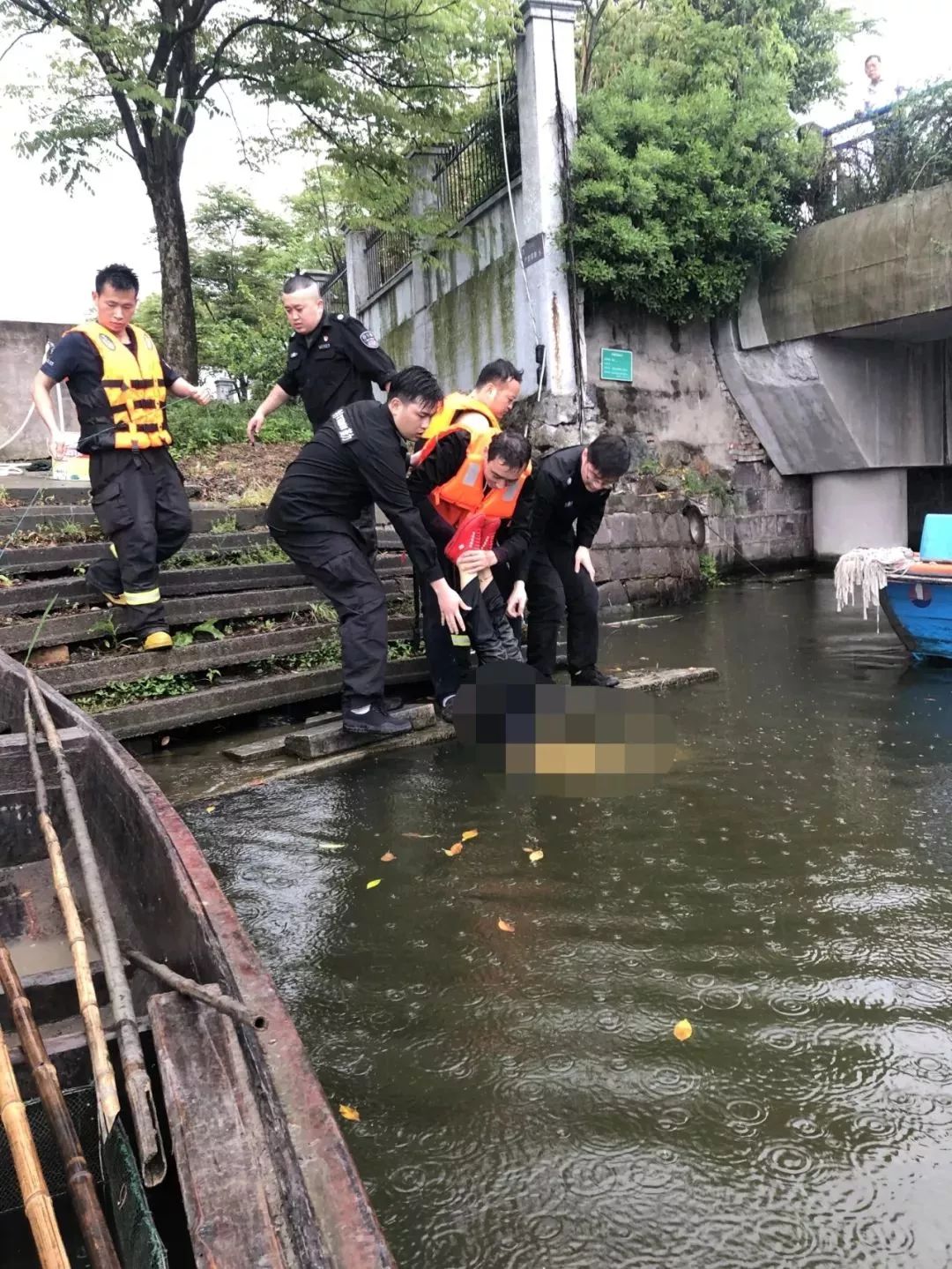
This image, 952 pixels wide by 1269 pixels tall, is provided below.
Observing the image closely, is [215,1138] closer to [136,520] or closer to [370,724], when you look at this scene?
[370,724]

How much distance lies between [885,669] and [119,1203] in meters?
5.81

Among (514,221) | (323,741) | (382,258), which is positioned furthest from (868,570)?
(382,258)

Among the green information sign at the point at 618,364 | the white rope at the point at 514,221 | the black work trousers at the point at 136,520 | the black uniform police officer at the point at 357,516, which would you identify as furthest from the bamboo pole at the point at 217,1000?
the green information sign at the point at 618,364

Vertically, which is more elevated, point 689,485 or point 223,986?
point 689,485

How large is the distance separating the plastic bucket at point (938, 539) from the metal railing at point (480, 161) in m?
6.72

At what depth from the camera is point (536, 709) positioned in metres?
3.75

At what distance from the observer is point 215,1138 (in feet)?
4.03

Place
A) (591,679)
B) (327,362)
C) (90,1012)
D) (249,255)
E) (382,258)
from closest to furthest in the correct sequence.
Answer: (90,1012) → (327,362) → (591,679) → (382,258) → (249,255)

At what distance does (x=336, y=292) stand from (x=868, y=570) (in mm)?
15137

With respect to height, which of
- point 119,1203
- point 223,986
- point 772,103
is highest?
point 772,103

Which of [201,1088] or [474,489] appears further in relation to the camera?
[474,489]

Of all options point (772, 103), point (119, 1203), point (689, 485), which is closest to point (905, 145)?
point (772, 103)

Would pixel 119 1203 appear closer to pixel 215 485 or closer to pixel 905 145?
pixel 215 485

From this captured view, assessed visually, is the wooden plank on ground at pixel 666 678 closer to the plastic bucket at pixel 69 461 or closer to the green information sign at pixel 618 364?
the plastic bucket at pixel 69 461
